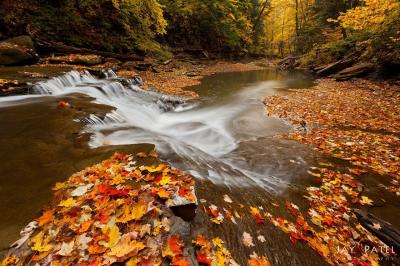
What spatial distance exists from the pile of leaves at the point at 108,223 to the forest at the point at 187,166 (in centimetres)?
1

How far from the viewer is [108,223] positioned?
2.15 meters

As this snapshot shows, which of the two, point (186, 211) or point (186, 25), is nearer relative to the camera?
point (186, 211)

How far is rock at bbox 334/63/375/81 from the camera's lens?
15078 millimetres

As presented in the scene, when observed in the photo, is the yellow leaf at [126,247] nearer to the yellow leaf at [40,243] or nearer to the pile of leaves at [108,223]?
the pile of leaves at [108,223]

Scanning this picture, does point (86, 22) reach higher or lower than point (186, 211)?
higher

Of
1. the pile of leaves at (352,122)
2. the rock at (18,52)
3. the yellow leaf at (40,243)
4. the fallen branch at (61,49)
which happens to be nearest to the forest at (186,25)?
the fallen branch at (61,49)

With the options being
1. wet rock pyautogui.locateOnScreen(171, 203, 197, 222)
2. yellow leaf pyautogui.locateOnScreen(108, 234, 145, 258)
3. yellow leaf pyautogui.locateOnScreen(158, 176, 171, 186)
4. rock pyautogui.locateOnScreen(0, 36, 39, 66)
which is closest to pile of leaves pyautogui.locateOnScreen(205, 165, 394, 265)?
wet rock pyautogui.locateOnScreen(171, 203, 197, 222)

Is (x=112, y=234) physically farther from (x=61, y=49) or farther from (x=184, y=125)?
(x=61, y=49)

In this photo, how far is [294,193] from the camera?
4.09 metres

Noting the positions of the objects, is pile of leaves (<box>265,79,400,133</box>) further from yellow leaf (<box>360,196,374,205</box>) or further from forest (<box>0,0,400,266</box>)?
yellow leaf (<box>360,196,374,205</box>)

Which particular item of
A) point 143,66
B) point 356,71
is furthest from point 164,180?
point 356,71

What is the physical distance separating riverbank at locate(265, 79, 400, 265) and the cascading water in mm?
861

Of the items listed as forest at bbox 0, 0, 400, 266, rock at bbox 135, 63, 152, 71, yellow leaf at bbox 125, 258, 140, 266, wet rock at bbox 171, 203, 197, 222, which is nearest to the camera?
yellow leaf at bbox 125, 258, 140, 266

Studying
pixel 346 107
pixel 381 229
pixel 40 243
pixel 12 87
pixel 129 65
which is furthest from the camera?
pixel 129 65
